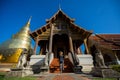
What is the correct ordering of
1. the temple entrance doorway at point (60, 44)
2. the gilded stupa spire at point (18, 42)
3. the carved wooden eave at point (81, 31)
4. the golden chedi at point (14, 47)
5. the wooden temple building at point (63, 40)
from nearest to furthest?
the wooden temple building at point (63, 40), the carved wooden eave at point (81, 31), the temple entrance doorway at point (60, 44), the golden chedi at point (14, 47), the gilded stupa spire at point (18, 42)

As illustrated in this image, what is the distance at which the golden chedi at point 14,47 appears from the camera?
26.9m

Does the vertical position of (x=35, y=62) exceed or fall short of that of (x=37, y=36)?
it falls short

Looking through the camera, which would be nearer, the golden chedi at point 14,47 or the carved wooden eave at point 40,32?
the carved wooden eave at point 40,32

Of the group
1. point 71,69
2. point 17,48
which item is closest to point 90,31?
point 71,69

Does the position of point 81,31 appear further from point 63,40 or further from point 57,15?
point 57,15

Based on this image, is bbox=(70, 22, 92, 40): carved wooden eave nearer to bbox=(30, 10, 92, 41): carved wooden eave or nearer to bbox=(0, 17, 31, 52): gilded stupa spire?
bbox=(30, 10, 92, 41): carved wooden eave

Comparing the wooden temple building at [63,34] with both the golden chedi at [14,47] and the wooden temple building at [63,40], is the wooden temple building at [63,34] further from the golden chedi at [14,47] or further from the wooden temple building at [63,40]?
the golden chedi at [14,47]

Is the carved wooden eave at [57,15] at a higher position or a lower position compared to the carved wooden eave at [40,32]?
higher

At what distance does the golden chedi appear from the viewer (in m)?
26.9

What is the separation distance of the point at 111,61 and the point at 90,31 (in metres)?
6.70

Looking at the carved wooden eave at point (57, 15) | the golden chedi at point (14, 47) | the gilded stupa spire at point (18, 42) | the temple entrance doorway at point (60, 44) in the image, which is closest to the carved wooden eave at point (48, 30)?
the carved wooden eave at point (57, 15)

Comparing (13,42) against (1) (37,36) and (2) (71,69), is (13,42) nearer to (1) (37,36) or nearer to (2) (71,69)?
(1) (37,36)

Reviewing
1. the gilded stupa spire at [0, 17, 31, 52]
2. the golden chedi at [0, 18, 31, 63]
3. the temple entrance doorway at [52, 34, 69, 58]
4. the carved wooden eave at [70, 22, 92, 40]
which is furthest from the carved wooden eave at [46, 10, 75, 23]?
the gilded stupa spire at [0, 17, 31, 52]

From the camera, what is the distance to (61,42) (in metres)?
19.8
